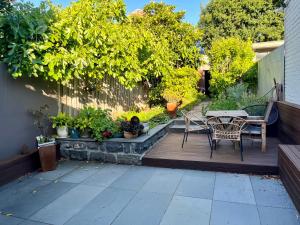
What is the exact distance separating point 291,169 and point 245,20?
17523 mm

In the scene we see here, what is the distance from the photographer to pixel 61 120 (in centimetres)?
498

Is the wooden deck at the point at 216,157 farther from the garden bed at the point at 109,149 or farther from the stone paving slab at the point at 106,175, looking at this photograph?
the stone paving slab at the point at 106,175

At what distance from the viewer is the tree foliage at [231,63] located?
34.6 ft

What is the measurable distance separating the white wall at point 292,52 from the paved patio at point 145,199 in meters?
2.19

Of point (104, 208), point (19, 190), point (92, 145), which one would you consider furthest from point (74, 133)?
point (104, 208)

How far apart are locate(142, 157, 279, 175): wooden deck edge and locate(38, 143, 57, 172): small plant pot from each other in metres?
1.64

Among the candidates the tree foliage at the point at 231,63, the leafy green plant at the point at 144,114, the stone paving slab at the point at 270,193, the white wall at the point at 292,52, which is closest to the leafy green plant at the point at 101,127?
the leafy green plant at the point at 144,114

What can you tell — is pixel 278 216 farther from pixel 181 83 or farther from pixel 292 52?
pixel 181 83

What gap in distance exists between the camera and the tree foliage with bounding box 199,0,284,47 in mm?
17719

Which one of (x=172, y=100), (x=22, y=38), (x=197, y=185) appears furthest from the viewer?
(x=172, y=100)

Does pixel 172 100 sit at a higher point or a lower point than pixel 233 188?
higher

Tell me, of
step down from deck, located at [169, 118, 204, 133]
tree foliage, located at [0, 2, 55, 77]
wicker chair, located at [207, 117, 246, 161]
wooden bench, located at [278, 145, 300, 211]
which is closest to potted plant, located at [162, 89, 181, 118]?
step down from deck, located at [169, 118, 204, 133]

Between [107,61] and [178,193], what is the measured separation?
282 centimetres

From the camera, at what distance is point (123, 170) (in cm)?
437
